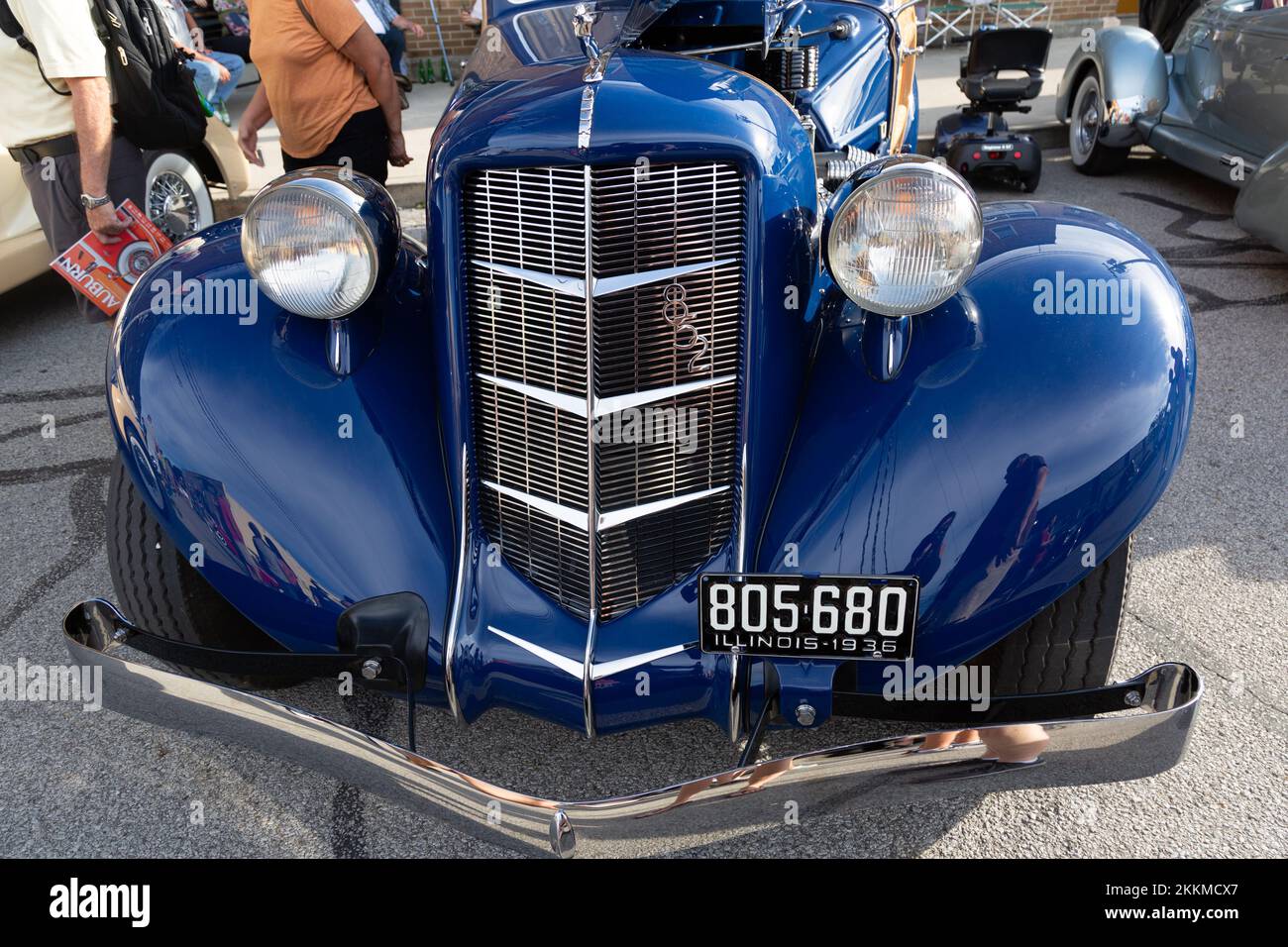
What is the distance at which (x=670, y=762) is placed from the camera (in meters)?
2.20

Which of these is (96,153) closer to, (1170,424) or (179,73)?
(179,73)

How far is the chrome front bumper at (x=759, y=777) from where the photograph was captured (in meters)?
1.56

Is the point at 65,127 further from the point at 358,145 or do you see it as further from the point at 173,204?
the point at 173,204

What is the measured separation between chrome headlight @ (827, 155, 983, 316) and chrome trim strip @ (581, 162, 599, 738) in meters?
0.46

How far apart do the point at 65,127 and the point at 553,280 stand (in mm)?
2557

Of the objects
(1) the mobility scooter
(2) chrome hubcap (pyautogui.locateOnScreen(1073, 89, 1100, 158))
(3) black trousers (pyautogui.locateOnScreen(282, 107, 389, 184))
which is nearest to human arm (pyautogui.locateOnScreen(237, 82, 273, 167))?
(3) black trousers (pyautogui.locateOnScreen(282, 107, 389, 184))

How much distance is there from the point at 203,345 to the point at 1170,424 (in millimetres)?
1924

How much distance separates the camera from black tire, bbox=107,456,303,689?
2189mm

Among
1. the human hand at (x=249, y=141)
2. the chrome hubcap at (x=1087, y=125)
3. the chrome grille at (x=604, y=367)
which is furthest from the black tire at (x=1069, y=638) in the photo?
the chrome hubcap at (x=1087, y=125)

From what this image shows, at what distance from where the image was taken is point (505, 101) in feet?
6.05

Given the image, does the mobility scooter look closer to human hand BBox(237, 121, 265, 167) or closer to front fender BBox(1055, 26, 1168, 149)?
front fender BBox(1055, 26, 1168, 149)


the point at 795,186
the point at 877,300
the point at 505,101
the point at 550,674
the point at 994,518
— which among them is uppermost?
the point at 505,101
